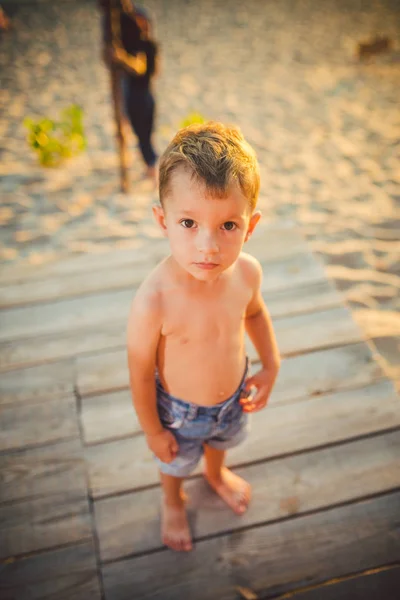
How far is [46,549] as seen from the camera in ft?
5.24

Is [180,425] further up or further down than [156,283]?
further down

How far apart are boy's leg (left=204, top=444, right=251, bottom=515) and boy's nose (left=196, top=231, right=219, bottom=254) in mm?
882

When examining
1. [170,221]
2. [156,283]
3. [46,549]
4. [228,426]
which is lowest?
[46,549]

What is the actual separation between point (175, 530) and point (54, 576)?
0.42m

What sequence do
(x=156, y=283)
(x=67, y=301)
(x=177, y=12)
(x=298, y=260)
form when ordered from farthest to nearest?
(x=177, y=12) → (x=298, y=260) → (x=67, y=301) → (x=156, y=283)

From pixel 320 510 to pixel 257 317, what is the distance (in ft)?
2.66

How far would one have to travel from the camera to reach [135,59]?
3.69 metres

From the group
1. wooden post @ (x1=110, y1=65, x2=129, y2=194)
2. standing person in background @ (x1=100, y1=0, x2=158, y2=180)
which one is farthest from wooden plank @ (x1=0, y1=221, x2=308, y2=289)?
standing person in background @ (x1=100, y1=0, x2=158, y2=180)

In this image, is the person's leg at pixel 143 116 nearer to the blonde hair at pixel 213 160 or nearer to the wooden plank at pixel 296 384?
the wooden plank at pixel 296 384

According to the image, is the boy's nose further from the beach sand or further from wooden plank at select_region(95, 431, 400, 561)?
the beach sand

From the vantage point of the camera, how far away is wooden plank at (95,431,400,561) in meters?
1.63

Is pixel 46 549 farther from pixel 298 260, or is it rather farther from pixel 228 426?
pixel 298 260

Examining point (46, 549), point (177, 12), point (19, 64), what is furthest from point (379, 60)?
point (46, 549)

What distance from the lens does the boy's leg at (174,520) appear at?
1585 mm
